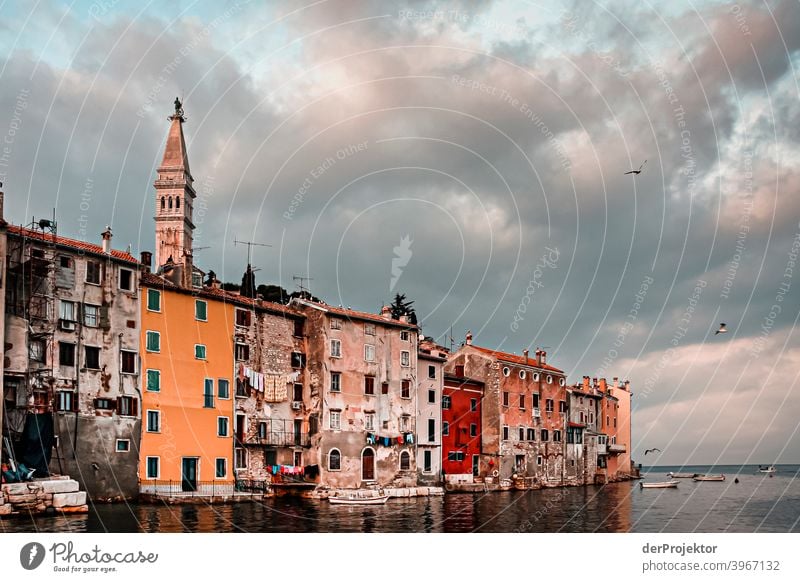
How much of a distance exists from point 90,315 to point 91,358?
1967 mm

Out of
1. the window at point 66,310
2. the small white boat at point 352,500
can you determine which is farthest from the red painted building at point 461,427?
the window at point 66,310

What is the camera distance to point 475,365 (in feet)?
222

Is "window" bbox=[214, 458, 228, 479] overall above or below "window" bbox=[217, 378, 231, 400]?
below

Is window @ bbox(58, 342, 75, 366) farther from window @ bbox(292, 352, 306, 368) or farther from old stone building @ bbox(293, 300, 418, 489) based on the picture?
old stone building @ bbox(293, 300, 418, 489)

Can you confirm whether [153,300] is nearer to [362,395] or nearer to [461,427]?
[362,395]

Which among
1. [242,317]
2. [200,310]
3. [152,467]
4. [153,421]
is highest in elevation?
[200,310]

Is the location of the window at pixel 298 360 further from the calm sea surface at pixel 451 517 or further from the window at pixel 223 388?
the calm sea surface at pixel 451 517

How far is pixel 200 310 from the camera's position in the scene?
46.8m

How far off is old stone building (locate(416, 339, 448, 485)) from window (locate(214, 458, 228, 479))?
1515cm

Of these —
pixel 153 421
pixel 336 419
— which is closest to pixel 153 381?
pixel 153 421

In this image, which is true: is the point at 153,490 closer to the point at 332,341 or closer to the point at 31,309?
the point at 31,309

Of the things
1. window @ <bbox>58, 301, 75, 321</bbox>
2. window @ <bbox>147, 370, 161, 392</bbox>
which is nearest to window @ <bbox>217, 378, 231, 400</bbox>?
window @ <bbox>147, 370, 161, 392</bbox>

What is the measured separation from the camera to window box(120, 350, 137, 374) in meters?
42.9
